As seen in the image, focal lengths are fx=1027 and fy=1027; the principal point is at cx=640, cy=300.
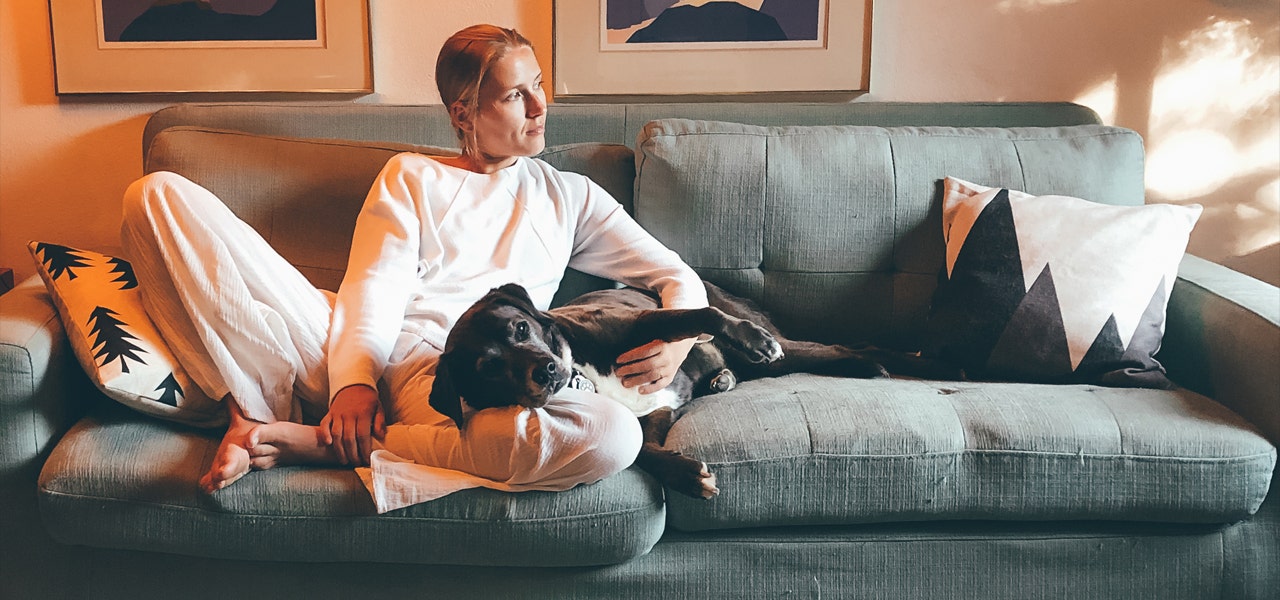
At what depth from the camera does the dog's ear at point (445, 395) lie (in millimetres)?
1490

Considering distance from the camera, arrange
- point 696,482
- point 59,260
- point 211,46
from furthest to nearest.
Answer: point 211,46 < point 59,260 < point 696,482

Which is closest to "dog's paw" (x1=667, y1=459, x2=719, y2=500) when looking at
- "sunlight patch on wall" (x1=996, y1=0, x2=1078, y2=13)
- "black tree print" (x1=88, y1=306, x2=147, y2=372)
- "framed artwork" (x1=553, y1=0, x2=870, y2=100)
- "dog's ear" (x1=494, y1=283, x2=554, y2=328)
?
"dog's ear" (x1=494, y1=283, x2=554, y2=328)

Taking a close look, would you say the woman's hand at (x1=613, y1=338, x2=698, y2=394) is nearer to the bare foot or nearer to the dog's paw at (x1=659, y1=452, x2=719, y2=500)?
the dog's paw at (x1=659, y1=452, x2=719, y2=500)

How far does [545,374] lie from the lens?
146 cm

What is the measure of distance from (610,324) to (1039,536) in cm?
79

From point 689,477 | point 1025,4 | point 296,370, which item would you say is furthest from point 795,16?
point 296,370

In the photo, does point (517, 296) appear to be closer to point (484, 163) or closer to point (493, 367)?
point (493, 367)

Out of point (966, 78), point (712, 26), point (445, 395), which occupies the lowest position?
point (445, 395)

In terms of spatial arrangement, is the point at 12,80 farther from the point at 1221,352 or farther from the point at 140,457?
the point at 1221,352

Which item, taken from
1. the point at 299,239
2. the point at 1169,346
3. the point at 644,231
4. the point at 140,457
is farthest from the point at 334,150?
the point at 1169,346

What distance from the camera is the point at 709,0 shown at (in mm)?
2543

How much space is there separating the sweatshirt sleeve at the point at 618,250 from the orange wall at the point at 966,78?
697mm

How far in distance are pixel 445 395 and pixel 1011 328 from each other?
1092 mm

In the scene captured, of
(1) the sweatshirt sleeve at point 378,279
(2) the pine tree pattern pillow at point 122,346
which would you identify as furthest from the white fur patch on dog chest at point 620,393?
(2) the pine tree pattern pillow at point 122,346
